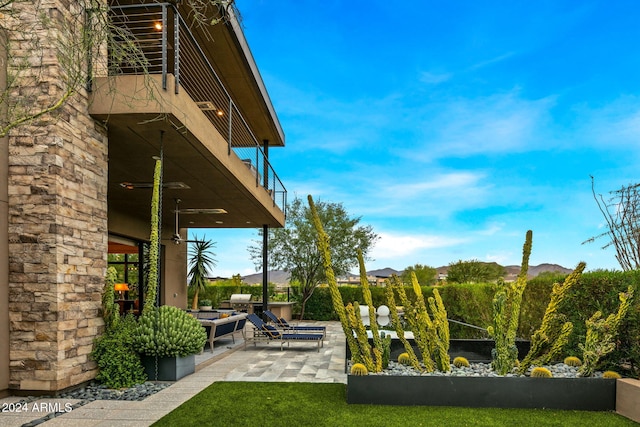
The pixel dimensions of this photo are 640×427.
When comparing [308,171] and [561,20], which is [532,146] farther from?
[308,171]

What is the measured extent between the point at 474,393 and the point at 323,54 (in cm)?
1953

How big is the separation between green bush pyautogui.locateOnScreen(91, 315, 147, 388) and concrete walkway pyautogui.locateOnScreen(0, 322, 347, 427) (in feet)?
1.84

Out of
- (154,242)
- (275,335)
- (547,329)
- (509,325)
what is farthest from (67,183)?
(547,329)

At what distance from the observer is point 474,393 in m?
5.62

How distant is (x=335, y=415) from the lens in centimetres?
524

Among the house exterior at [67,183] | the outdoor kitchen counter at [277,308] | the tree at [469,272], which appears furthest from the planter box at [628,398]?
the tree at [469,272]

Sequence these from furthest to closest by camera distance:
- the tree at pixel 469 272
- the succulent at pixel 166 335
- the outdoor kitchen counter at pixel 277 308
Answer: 1. the tree at pixel 469 272
2. the outdoor kitchen counter at pixel 277 308
3. the succulent at pixel 166 335

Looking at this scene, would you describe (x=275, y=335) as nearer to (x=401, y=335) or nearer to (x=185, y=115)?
(x=401, y=335)

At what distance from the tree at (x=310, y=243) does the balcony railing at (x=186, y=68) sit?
5060 millimetres

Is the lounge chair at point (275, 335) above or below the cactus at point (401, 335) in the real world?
below

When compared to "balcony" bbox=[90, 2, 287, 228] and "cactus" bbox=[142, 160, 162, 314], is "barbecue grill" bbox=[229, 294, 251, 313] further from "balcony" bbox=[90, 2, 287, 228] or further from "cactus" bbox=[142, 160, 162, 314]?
"cactus" bbox=[142, 160, 162, 314]

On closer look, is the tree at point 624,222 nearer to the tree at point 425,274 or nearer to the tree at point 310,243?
the tree at point 310,243

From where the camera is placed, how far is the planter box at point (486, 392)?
5.50 metres

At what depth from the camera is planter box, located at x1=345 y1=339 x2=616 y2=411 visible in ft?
18.1
